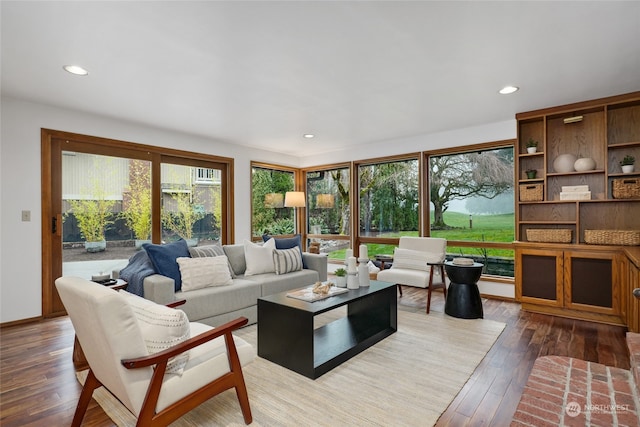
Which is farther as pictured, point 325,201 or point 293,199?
point 325,201

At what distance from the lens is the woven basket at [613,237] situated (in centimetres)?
343

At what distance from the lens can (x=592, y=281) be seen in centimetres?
360

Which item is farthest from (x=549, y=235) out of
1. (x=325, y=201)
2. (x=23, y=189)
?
(x=23, y=189)

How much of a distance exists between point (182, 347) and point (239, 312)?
1.98m

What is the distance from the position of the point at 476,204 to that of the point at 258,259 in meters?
3.36

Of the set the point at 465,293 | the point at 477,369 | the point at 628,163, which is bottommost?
the point at 477,369

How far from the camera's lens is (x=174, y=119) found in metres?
4.28

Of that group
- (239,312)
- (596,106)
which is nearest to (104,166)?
(239,312)

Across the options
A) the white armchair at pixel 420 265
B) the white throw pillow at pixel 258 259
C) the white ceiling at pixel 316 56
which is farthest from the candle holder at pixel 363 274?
the white ceiling at pixel 316 56

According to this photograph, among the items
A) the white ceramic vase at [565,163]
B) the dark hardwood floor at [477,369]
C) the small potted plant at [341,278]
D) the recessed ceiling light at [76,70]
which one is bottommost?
the dark hardwood floor at [477,369]

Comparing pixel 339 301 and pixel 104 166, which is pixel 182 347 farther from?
pixel 104 166

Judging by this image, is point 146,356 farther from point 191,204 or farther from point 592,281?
point 592,281

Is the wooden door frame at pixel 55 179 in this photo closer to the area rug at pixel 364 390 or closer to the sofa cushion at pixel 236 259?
the sofa cushion at pixel 236 259

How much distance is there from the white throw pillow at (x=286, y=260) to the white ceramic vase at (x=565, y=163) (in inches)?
138
